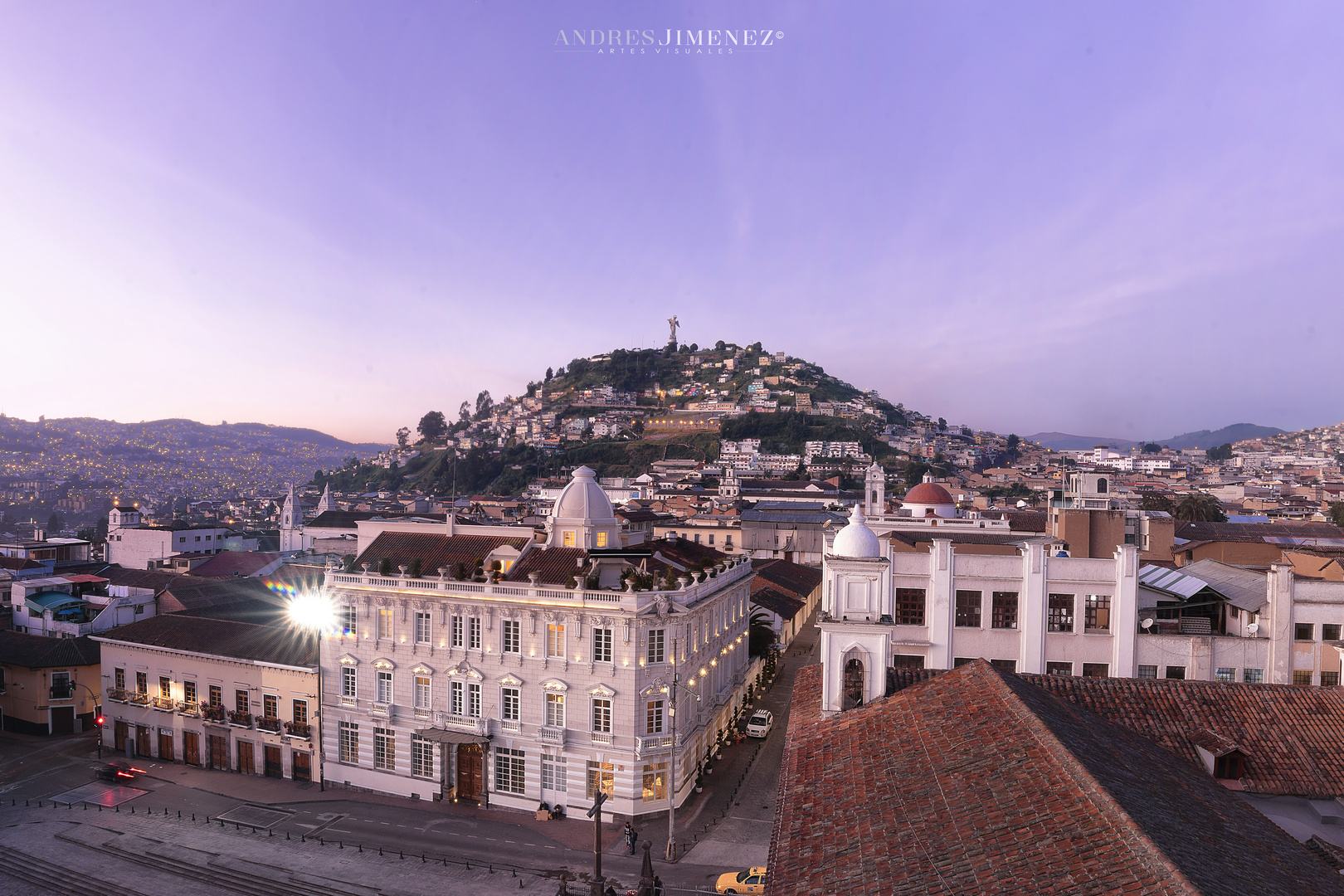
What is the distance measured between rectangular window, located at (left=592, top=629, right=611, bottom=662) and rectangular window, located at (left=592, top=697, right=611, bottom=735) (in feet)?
5.41

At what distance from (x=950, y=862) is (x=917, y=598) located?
69.1 feet

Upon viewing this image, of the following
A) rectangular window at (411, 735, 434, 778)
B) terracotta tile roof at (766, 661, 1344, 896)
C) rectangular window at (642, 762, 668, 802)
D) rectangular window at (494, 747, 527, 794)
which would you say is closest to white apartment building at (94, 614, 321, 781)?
rectangular window at (411, 735, 434, 778)

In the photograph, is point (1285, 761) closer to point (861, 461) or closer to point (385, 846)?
point (385, 846)

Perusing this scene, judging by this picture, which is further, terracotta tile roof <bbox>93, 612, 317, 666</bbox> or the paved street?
terracotta tile roof <bbox>93, 612, 317, 666</bbox>

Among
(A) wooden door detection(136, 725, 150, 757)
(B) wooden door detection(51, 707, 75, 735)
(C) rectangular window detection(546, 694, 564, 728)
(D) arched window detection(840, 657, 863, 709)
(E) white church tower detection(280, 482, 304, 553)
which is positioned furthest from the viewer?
(E) white church tower detection(280, 482, 304, 553)

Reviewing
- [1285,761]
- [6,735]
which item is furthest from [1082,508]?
[6,735]

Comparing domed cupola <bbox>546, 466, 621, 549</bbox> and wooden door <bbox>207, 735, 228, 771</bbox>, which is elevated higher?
domed cupola <bbox>546, 466, 621, 549</bbox>

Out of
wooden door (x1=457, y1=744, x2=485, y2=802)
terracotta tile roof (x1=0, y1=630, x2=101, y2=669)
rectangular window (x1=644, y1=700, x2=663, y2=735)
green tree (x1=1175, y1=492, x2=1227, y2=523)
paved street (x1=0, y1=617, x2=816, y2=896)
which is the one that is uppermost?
green tree (x1=1175, y1=492, x2=1227, y2=523)

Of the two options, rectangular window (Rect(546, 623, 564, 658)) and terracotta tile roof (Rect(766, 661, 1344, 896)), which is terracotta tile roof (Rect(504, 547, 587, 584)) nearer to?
rectangular window (Rect(546, 623, 564, 658))

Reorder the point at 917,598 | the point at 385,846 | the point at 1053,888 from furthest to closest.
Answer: the point at 917,598
the point at 385,846
the point at 1053,888

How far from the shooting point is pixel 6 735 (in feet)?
146

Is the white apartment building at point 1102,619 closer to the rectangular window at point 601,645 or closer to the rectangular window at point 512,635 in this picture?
the rectangular window at point 601,645

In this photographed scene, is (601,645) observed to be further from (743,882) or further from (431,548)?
(431,548)

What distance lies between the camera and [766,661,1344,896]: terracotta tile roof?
10.3m
